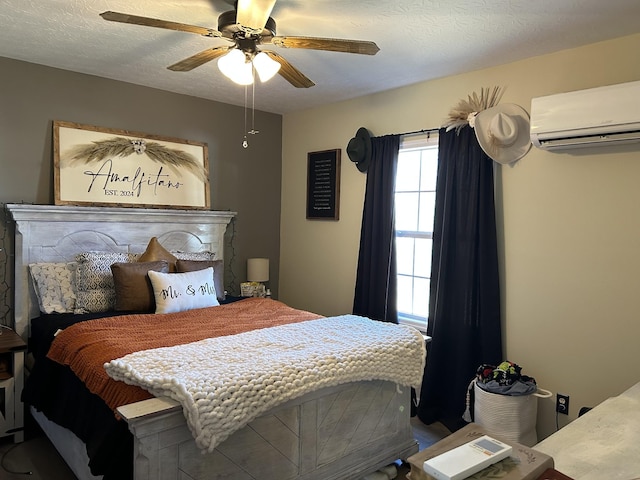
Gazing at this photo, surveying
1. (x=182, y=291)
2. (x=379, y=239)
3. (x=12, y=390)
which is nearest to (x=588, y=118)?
(x=379, y=239)

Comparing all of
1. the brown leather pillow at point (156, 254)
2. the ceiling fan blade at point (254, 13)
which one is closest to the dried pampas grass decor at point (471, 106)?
the ceiling fan blade at point (254, 13)

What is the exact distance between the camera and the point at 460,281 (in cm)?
316

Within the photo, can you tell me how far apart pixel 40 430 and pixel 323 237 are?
8.29 feet

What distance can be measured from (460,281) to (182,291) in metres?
1.86

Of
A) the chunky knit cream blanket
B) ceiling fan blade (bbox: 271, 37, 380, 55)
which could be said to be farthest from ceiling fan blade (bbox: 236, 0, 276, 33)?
the chunky knit cream blanket

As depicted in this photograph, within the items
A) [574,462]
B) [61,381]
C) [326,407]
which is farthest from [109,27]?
[574,462]

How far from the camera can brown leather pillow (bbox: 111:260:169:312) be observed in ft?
10.1

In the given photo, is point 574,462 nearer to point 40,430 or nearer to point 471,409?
point 471,409

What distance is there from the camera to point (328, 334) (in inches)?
98.9

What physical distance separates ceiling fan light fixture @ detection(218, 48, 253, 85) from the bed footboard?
5.02 feet

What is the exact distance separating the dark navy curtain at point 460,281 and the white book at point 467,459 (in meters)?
2.15

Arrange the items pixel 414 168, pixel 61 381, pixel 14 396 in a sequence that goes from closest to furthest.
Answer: pixel 61 381
pixel 14 396
pixel 414 168

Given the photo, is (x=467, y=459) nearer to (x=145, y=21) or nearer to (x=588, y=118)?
(x=145, y=21)

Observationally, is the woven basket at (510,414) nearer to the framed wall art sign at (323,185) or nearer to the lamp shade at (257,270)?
the framed wall art sign at (323,185)
